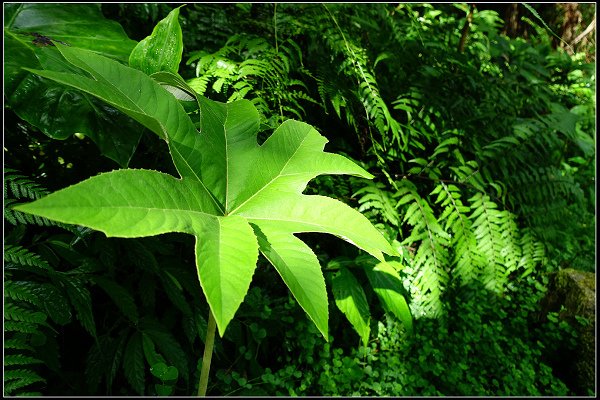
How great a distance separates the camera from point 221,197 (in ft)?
2.55

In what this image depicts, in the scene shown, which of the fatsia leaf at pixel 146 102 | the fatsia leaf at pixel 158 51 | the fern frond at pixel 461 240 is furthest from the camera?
the fern frond at pixel 461 240

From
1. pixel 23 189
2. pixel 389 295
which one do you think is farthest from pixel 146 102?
pixel 389 295

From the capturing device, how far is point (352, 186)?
203 cm

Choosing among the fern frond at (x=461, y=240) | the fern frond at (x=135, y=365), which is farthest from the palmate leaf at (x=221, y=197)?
the fern frond at (x=461, y=240)

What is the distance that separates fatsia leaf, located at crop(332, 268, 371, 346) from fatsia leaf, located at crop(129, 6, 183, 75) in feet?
3.31

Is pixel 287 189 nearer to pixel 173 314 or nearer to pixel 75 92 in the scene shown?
pixel 75 92

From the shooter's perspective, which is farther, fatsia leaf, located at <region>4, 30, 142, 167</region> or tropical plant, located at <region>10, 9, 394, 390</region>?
fatsia leaf, located at <region>4, 30, 142, 167</region>

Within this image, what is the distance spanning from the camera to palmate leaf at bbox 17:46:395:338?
1.87 ft

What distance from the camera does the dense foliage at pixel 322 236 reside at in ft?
3.54

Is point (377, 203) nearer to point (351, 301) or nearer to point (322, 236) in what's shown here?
point (322, 236)

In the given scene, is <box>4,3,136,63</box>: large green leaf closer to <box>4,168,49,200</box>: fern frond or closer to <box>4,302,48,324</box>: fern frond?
<box>4,168,49,200</box>: fern frond

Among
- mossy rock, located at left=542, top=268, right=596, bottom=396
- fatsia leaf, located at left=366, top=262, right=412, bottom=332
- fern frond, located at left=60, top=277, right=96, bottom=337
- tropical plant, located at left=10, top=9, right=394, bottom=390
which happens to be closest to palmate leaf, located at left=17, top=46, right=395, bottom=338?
tropical plant, located at left=10, top=9, right=394, bottom=390

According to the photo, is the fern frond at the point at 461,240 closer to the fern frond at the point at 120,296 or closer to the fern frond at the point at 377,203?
the fern frond at the point at 377,203

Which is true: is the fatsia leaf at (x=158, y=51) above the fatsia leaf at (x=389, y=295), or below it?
above
